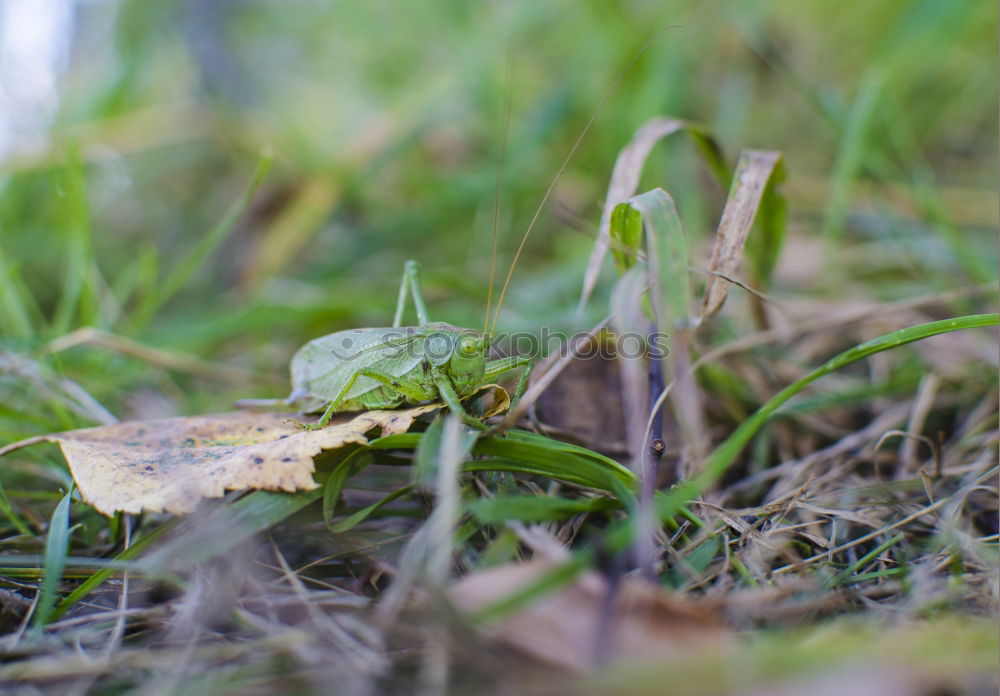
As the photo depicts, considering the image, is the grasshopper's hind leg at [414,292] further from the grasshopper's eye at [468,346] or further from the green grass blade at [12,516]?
the green grass blade at [12,516]

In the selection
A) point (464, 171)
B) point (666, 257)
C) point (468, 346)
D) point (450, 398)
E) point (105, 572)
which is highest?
point (464, 171)

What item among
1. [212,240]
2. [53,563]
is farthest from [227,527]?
[212,240]

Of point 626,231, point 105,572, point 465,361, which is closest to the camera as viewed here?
point 105,572

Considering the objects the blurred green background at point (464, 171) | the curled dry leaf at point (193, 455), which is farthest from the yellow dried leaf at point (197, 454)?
the blurred green background at point (464, 171)

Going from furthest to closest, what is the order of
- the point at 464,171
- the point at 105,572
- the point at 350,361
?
the point at 464,171 < the point at 350,361 < the point at 105,572

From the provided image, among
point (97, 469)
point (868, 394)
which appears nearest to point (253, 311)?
point (97, 469)

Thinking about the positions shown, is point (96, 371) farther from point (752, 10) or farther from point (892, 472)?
point (752, 10)

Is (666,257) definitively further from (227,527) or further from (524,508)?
(227,527)

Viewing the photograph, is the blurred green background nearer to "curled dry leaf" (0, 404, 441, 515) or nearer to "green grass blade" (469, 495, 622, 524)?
"curled dry leaf" (0, 404, 441, 515)
